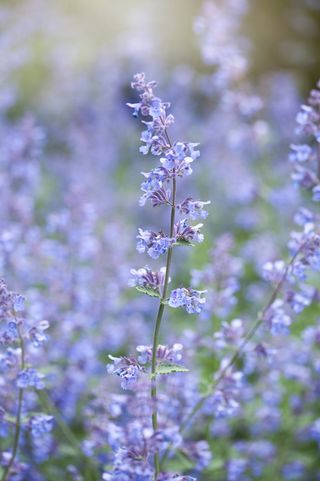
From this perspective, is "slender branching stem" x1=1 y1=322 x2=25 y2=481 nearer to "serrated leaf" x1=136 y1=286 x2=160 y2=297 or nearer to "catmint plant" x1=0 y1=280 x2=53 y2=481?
"catmint plant" x1=0 y1=280 x2=53 y2=481

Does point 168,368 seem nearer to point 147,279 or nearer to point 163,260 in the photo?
point 147,279

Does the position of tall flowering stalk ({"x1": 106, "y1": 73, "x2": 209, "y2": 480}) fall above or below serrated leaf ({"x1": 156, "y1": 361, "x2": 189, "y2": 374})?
above

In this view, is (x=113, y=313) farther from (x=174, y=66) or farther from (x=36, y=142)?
(x=174, y=66)

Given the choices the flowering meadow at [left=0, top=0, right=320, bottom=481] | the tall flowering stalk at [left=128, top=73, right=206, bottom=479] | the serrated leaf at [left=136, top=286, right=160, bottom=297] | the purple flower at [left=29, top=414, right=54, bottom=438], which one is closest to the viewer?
the tall flowering stalk at [left=128, top=73, right=206, bottom=479]

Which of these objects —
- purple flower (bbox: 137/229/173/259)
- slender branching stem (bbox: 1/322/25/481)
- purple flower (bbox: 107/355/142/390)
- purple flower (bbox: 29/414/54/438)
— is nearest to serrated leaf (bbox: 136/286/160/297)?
purple flower (bbox: 137/229/173/259)

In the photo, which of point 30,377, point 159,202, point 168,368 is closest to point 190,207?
point 159,202

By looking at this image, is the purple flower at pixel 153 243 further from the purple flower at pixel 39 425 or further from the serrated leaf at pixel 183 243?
the purple flower at pixel 39 425
